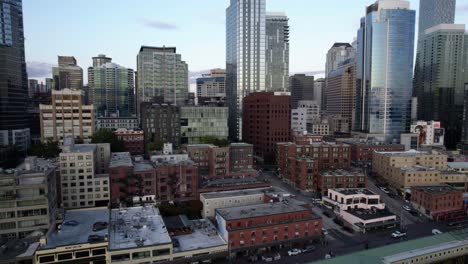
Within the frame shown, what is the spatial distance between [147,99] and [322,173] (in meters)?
137

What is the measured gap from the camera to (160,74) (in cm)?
19562

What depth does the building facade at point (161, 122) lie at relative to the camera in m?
128

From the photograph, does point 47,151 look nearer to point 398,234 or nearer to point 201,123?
point 201,123

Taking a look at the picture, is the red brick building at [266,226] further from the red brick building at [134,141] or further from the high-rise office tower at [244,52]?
the high-rise office tower at [244,52]

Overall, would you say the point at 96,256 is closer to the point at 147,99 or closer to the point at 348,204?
the point at 348,204

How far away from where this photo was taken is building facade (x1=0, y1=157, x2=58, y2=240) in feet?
168

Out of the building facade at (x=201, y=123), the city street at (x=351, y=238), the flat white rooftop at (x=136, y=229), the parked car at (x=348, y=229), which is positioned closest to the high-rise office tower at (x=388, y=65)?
the building facade at (x=201, y=123)

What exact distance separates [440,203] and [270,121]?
6858 cm

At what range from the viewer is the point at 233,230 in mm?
53062

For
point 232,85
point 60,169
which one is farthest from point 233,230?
point 232,85

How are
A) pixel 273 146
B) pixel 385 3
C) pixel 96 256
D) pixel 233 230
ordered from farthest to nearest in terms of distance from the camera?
1. pixel 385 3
2. pixel 273 146
3. pixel 233 230
4. pixel 96 256

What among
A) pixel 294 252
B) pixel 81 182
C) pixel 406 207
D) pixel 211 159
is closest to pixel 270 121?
pixel 211 159

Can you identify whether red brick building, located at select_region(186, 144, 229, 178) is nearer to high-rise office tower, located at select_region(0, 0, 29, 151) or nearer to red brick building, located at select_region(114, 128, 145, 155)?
red brick building, located at select_region(114, 128, 145, 155)

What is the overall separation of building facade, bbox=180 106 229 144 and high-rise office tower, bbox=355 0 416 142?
9090 centimetres
